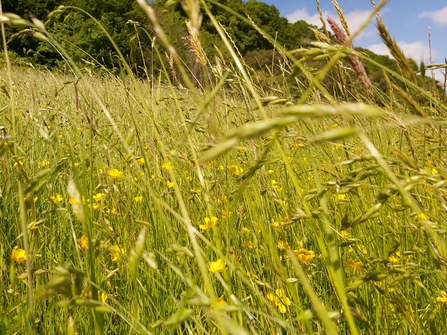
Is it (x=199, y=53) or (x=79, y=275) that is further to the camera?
(x=199, y=53)

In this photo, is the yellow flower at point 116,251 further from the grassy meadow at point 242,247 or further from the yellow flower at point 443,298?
the yellow flower at point 443,298

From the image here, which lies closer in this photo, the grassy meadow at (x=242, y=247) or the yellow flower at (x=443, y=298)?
the grassy meadow at (x=242, y=247)

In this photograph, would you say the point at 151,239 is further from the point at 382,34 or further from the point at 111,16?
the point at 111,16

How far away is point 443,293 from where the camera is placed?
2.93 feet

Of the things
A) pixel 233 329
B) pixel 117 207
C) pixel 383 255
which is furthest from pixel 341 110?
pixel 117 207

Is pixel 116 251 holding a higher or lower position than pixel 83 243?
higher

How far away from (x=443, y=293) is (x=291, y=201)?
0.60 m

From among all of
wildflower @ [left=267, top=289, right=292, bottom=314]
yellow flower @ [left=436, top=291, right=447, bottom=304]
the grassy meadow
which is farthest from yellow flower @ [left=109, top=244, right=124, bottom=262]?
yellow flower @ [left=436, top=291, right=447, bottom=304]

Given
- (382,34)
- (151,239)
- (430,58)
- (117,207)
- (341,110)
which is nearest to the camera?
(341,110)

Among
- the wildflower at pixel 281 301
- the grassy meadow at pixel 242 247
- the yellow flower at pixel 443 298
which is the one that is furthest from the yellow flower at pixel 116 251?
the yellow flower at pixel 443 298

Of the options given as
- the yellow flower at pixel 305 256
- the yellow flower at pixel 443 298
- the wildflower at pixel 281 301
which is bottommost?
the wildflower at pixel 281 301

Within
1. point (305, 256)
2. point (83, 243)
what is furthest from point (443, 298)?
point (83, 243)

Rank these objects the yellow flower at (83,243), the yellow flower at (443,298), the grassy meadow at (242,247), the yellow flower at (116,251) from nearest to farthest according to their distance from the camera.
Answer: the grassy meadow at (242,247), the yellow flower at (116,251), the yellow flower at (443,298), the yellow flower at (83,243)

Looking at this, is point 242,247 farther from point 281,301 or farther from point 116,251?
point 116,251
